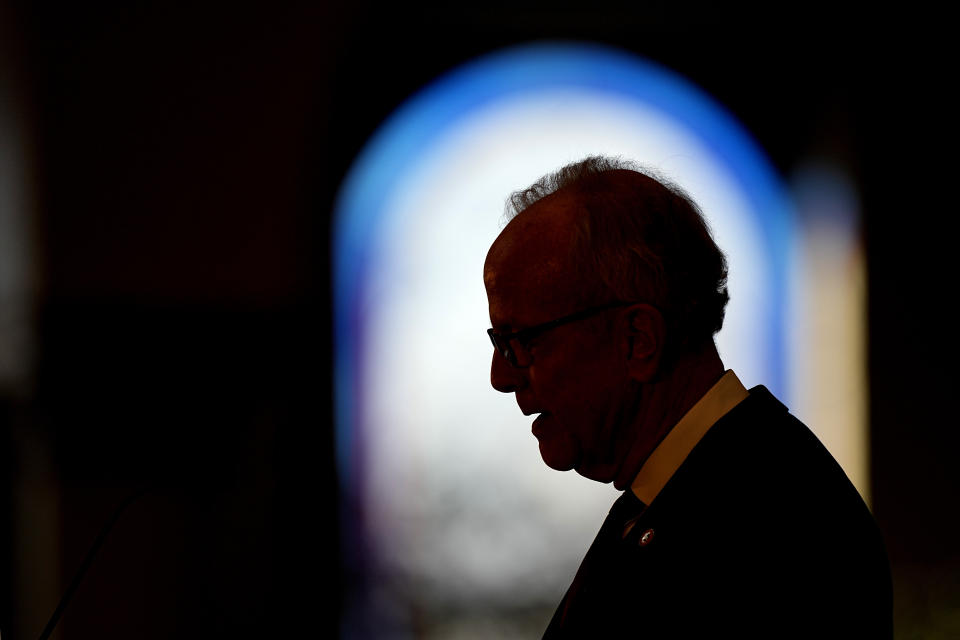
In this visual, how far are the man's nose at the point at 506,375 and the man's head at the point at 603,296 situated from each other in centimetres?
2

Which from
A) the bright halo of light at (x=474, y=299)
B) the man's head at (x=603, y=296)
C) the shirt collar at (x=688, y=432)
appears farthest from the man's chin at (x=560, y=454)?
the bright halo of light at (x=474, y=299)

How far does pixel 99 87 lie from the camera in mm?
2748

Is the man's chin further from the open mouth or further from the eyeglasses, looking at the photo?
the eyeglasses

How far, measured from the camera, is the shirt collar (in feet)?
3.68

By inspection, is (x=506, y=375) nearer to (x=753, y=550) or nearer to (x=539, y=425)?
(x=539, y=425)

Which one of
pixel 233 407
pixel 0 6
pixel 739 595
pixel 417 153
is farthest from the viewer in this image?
pixel 417 153

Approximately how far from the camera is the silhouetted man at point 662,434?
0.94 m

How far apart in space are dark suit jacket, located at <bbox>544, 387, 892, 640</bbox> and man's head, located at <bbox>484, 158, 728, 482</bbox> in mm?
133

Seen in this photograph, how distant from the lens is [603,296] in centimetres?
114

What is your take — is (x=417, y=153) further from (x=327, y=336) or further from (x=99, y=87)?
(x=99, y=87)

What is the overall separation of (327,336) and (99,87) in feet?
3.31

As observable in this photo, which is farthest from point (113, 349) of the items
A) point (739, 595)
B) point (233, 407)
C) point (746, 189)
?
point (739, 595)

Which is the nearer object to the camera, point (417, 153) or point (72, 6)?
point (72, 6)

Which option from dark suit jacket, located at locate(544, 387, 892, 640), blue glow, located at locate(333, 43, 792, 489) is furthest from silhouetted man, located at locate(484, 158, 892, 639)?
blue glow, located at locate(333, 43, 792, 489)
